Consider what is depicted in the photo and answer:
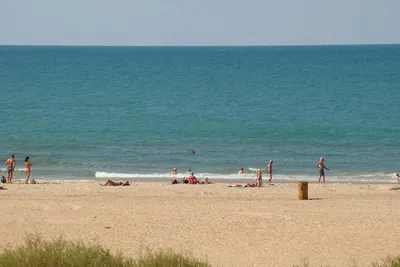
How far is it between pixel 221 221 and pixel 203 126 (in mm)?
26034

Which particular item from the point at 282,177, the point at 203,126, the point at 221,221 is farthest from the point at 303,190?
the point at 203,126


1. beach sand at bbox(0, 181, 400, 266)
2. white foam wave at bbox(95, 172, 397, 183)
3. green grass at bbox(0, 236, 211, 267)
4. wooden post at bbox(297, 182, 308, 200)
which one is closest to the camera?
green grass at bbox(0, 236, 211, 267)

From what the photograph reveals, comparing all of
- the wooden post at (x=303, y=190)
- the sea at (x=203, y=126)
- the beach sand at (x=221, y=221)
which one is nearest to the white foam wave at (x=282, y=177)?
the sea at (x=203, y=126)

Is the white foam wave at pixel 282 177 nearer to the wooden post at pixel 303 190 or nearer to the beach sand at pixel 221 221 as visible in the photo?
the beach sand at pixel 221 221

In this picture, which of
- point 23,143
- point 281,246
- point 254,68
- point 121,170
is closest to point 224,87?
point 254,68

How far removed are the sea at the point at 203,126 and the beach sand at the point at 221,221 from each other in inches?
208

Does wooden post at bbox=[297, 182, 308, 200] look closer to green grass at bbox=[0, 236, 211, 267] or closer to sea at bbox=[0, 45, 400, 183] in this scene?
sea at bbox=[0, 45, 400, 183]

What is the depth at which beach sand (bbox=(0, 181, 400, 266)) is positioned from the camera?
16.4 metres

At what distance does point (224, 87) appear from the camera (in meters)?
Answer: 72.9

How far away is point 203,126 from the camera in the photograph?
45.1m

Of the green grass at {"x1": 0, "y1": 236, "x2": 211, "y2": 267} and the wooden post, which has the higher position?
the wooden post

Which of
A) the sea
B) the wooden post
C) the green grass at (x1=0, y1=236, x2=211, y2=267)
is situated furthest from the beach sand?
the sea

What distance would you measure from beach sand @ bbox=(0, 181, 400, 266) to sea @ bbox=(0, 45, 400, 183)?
528 cm

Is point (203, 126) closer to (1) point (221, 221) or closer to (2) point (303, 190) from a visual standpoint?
(2) point (303, 190)
